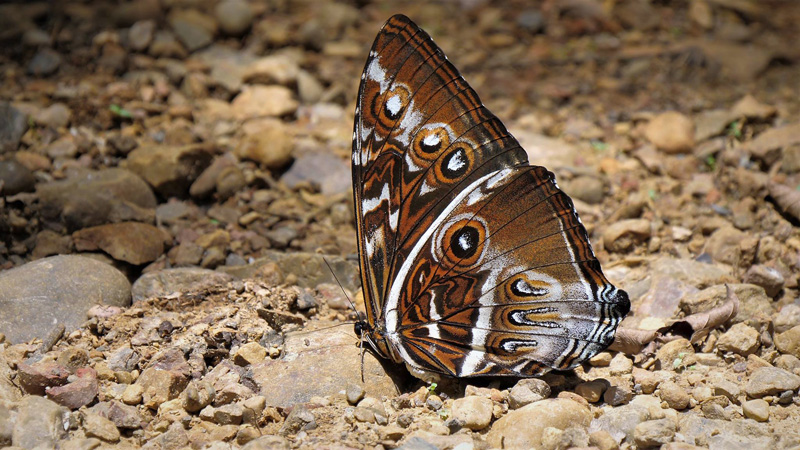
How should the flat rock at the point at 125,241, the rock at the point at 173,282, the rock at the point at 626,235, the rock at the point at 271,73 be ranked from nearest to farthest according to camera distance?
the rock at the point at 173,282, the flat rock at the point at 125,241, the rock at the point at 626,235, the rock at the point at 271,73

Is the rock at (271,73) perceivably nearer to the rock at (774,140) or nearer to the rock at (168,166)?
the rock at (168,166)

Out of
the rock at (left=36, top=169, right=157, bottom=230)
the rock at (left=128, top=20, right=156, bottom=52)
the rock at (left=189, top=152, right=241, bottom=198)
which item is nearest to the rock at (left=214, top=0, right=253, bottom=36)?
the rock at (left=128, top=20, right=156, bottom=52)

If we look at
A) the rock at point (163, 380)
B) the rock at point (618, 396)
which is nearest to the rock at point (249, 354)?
the rock at point (163, 380)

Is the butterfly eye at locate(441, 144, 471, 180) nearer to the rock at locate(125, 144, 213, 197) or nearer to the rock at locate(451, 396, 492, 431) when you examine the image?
the rock at locate(451, 396, 492, 431)

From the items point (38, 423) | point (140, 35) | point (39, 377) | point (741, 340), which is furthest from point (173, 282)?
point (140, 35)

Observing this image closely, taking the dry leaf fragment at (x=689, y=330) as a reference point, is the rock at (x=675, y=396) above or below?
below

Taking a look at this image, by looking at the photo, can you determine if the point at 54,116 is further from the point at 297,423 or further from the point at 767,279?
the point at 767,279

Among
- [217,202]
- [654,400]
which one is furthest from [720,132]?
[217,202]
